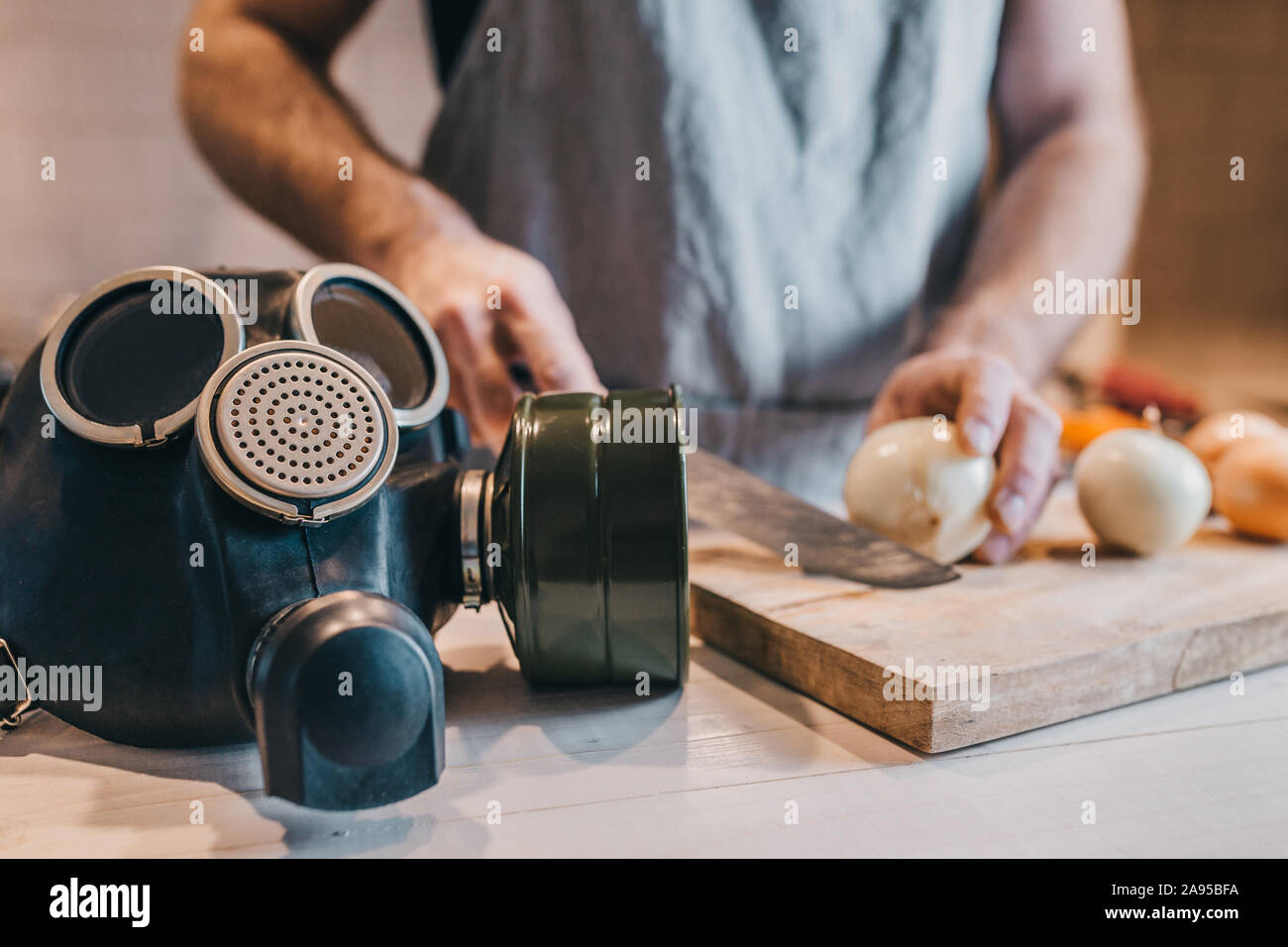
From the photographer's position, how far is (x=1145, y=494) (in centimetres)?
76

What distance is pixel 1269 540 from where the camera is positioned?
0.84 m

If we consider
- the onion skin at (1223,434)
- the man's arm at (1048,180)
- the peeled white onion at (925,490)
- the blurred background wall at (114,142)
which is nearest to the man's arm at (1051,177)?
the man's arm at (1048,180)

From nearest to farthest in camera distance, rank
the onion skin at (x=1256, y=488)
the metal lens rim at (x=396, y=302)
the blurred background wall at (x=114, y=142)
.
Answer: the metal lens rim at (x=396, y=302)
the onion skin at (x=1256, y=488)
the blurred background wall at (x=114, y=142)

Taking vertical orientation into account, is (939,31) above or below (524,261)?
above

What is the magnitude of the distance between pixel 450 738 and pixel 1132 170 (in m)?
1.05

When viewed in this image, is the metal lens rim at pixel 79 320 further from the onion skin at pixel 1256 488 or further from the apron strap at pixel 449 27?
the onion skin at pixel 1256 488

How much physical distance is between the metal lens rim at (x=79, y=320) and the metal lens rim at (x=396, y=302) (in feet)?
0.11

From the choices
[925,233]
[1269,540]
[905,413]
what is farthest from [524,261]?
[1269,540]

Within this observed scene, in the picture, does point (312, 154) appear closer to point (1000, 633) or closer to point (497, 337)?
point (497, 337)

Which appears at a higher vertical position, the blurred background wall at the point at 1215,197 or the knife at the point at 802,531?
the blurred background wall at the point at 1215,197

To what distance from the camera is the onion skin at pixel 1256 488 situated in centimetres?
83

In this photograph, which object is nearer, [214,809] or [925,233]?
[214,809]
